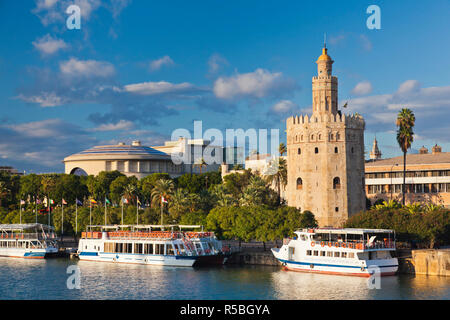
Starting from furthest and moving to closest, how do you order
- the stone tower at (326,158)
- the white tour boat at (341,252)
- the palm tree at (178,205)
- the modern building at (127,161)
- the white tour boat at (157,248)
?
the modern building at (127,161) → the palm tree at (178,205) → the stone tower at (326,158) → the white tour boat at (157,248) → the white tour boat at (341,252)

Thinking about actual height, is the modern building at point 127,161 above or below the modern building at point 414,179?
above

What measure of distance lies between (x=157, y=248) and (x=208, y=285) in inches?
620

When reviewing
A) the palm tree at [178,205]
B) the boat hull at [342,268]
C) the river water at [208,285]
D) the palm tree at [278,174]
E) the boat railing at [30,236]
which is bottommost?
the river water at [208,285]

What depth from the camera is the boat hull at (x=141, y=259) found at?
197 feet

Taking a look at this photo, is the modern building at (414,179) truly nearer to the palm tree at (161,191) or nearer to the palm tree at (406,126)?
the palm tree at (406,126)

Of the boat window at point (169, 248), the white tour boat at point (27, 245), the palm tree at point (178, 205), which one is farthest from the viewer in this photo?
the palm tree at point (178, 205)

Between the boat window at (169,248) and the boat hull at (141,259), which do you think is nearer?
the boat hull at (141,259)

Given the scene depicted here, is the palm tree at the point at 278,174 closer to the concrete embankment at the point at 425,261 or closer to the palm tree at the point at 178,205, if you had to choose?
the palm tree at the point at 178,205

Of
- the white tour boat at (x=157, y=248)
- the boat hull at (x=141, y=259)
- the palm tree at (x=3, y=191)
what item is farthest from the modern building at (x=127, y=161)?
the white tour boat at (x=157, y=248)

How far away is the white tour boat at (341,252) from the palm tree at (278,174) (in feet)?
112

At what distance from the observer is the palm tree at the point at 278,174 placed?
90938 millimetres

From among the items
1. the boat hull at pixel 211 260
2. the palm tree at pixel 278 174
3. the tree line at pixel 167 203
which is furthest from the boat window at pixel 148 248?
the palm tree at pixel 278 174
